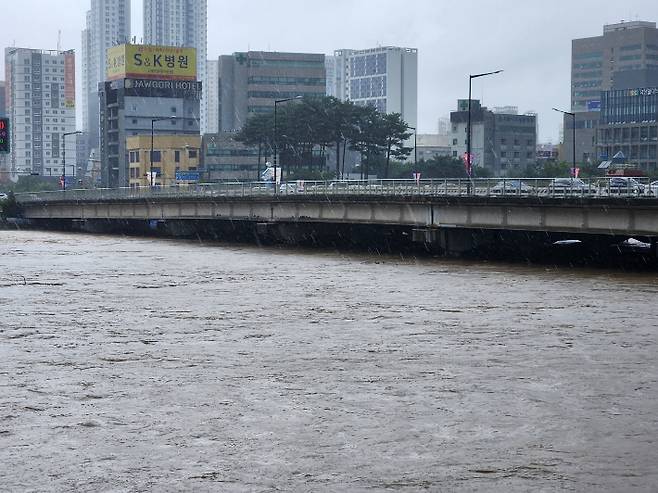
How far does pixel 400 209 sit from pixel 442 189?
3358 millimetres

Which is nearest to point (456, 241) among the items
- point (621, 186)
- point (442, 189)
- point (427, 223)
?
point (427, 223)

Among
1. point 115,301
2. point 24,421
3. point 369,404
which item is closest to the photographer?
point 24,421

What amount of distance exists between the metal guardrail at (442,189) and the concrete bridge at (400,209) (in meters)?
0.11

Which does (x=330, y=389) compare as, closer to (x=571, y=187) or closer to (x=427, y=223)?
(x=571, y=187)

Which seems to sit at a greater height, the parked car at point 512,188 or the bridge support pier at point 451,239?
the parked car at point 512,188

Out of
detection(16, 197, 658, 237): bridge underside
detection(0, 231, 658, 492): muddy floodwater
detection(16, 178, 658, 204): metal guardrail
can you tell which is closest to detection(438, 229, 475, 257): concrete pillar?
detection(16, 197, 658, 237): bridge underside

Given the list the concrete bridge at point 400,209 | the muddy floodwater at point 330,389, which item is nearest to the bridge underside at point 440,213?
the concrete bridge at point 400,209

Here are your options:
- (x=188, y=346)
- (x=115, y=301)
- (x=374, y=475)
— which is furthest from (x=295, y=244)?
(x=374, y=475)

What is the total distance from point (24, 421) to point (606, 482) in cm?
1072

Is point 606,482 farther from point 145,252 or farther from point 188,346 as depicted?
point 145,252

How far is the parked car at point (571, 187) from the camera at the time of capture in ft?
195

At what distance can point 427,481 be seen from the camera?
1880cm

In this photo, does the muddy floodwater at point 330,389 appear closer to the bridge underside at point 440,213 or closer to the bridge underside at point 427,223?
the bridge underside at point 440,213

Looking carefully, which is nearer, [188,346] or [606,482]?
[606,482]
